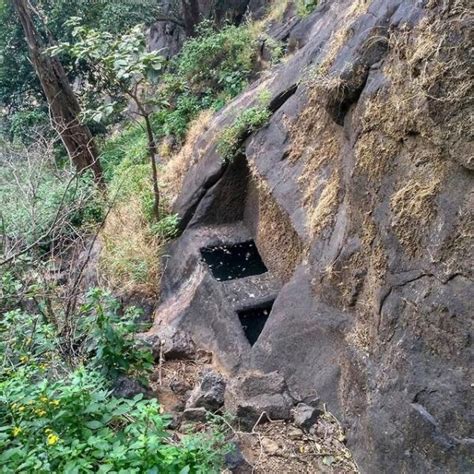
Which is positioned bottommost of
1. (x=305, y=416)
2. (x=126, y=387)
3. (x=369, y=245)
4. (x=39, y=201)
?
(x=305, y=416)

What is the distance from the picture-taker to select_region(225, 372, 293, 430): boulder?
4312mm

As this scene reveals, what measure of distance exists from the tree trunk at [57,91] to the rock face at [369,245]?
3.93m

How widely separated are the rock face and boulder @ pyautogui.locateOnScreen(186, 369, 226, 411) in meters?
0.16

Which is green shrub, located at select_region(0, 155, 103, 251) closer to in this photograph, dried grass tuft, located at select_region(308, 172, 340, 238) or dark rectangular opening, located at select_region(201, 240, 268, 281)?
dark rectangular opening, located at select_region(201, 240, 268, 281)

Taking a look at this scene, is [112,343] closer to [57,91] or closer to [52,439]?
[52,439]

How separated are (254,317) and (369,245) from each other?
1.89m

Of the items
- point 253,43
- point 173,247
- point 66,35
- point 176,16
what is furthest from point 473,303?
point 176,16

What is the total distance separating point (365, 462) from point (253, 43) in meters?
8.77

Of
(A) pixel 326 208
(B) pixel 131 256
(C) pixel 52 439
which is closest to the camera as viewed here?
(C) pixel 52 439

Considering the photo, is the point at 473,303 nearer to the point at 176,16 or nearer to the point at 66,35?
the point at 66,35

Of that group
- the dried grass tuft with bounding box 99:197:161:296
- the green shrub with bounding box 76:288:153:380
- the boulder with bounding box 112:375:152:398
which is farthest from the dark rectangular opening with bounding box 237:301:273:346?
the dried grass tuft with bounding box 99:197:161:296

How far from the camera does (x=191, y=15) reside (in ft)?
46.0

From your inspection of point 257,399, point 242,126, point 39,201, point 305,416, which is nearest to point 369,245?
point 305,416

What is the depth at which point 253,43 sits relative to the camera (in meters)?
10.6
